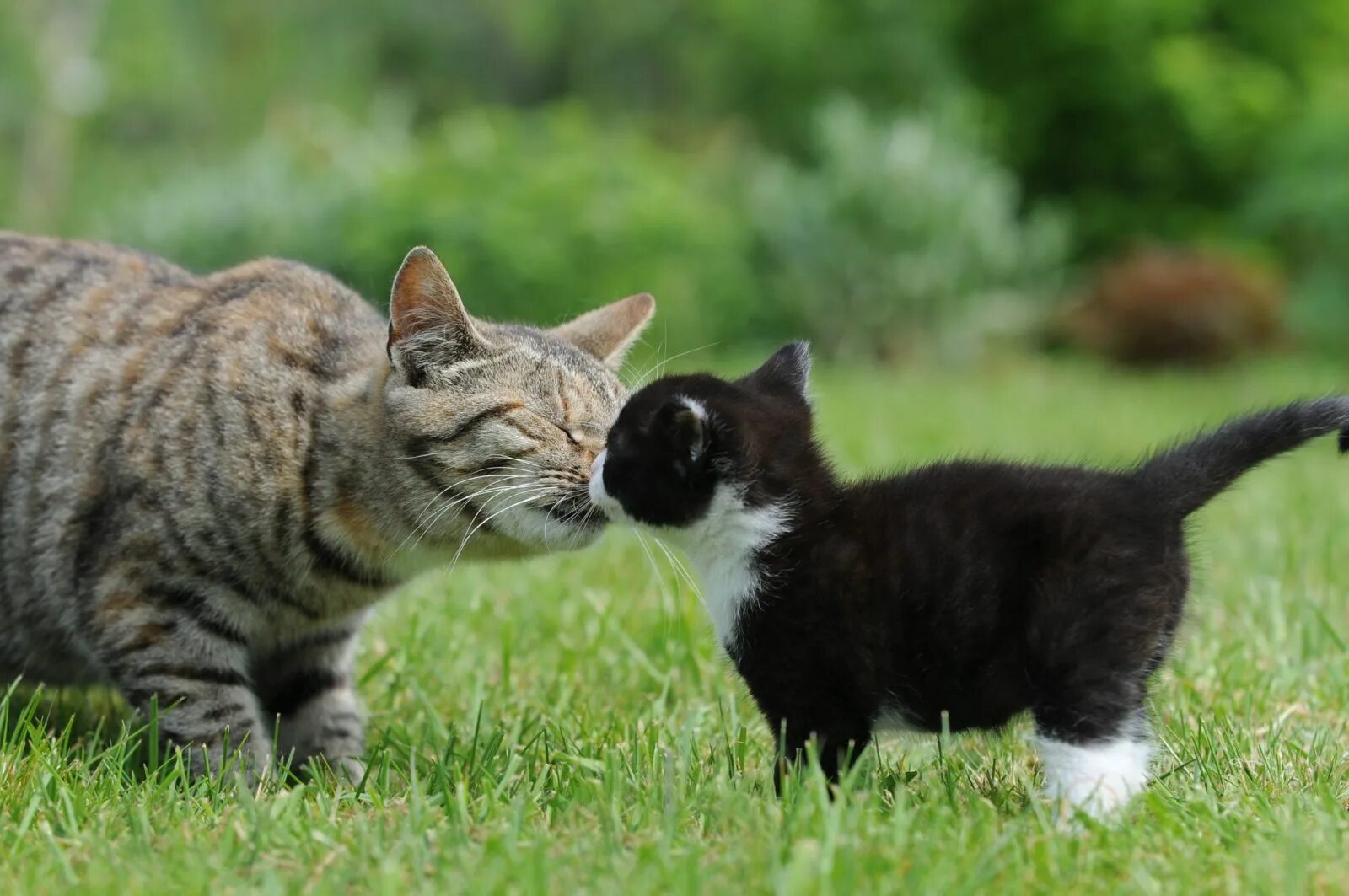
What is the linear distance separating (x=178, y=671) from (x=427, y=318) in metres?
0.94

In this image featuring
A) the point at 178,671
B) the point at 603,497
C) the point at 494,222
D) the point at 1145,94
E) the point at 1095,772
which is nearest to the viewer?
the point at 1095,772

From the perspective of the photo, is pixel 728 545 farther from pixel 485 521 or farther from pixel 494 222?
pixel 494 222

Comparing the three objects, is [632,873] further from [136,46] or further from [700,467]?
[136,46]

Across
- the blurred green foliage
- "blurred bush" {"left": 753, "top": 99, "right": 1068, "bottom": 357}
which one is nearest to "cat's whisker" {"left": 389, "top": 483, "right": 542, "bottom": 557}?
the blurred green foliage

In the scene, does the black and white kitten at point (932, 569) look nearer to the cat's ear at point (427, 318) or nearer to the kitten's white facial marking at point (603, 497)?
the kitten's white facial marking at point (603, 497)

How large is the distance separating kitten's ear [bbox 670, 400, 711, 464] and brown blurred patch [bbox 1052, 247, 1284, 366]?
11.9 meters

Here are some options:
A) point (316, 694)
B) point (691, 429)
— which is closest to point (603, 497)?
point (691, 429)

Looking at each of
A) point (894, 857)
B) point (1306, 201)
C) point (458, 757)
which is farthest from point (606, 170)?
point (894, 857)

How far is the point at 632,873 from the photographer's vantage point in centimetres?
203

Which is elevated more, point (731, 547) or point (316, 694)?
point (731, 547)

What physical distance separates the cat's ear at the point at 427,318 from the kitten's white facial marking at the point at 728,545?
26.6 inches

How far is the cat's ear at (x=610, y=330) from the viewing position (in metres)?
3.37

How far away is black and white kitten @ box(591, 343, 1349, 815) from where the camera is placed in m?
2.30

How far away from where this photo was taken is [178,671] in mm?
3004
